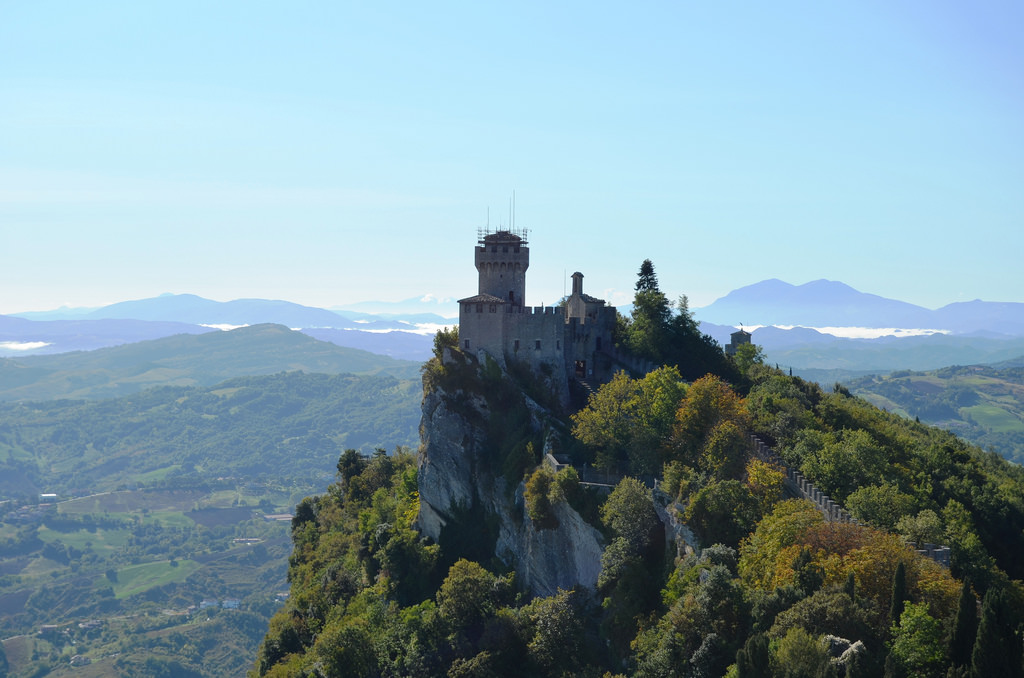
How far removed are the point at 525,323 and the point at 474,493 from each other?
15.5 m

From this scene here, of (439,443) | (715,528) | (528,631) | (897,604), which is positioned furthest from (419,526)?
(897,604)

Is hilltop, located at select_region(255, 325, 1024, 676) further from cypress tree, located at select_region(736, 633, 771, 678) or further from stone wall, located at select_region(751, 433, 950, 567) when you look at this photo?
stone wall, located at select_region(751, 433, 950, 567)

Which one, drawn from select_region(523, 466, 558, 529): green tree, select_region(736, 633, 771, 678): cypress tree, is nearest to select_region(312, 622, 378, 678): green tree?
select_region(523, 466, 558, 529): green tree

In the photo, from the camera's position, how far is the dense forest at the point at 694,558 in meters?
49.2

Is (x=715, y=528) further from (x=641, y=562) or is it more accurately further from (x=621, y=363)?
(x=621, y=363)

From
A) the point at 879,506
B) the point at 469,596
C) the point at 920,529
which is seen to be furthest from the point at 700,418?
the point at 469,596

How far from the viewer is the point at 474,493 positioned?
88.1 metres

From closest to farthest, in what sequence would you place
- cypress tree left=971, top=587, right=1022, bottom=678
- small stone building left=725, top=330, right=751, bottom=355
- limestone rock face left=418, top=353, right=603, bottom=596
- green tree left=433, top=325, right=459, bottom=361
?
cypress tree left=971, top=587, right=1022, bottom=678 → limestone rock face left=418, top=353, right=603, bottom=596 → green tree left=433, top=325, right=459, bottom=361 → small stone building left=725, top=330, right=751, bottom=355

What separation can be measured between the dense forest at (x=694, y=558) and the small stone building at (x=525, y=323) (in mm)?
2395

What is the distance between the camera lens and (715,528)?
63.2 meters

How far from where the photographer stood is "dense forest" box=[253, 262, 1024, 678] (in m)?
49.2

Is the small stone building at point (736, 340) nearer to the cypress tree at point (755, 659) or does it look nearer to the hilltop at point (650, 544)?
the hilltop at point (650, 544)

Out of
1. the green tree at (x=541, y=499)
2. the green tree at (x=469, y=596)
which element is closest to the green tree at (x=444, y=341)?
the green tree at (x=541, y=499)

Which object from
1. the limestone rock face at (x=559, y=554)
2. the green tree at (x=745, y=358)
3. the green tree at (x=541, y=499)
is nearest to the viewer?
the limestone rock face at (x=559, y=554)
